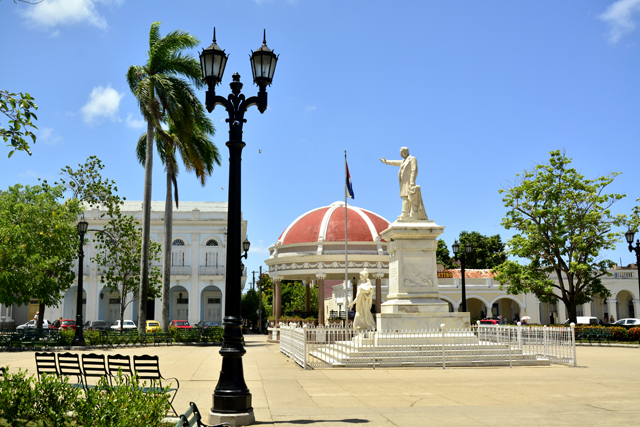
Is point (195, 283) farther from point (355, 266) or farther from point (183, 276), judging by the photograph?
point (355, 266)

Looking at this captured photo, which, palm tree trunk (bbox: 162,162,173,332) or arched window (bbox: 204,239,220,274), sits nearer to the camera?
palm tree trunk (bbox: 162,162,173,332)

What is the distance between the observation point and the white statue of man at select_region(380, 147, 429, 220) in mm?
19016

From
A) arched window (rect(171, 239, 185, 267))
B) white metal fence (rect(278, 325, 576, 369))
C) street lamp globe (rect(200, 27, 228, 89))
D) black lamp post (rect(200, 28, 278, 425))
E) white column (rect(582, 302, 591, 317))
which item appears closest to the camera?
black lamp post (rect(200, 28, 278, 425))

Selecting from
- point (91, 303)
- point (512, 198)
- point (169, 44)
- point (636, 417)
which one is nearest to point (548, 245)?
point (512, 198)

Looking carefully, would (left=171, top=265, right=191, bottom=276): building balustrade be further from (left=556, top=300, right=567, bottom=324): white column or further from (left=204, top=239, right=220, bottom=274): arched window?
(left=556, top=300, right=567, bottom=324): white column

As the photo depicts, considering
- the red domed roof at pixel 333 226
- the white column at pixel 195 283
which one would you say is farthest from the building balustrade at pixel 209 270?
the red domed roof at pixel 333 226

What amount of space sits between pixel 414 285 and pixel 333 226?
18.7 metres

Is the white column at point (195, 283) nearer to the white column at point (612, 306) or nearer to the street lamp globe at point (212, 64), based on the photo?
the white column at point (612, 306)

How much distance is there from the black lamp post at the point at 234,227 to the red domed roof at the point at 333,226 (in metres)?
25.8

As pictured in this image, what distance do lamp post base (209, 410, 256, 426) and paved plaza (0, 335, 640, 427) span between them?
10.4 inches

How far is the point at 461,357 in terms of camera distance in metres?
→ 16.0

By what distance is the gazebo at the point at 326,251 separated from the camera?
32.8 m

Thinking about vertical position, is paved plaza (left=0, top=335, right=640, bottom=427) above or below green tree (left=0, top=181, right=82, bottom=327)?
below

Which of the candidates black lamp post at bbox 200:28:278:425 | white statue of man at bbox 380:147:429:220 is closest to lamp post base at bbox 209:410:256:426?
black lamp post at bbox 200:28:278:425
